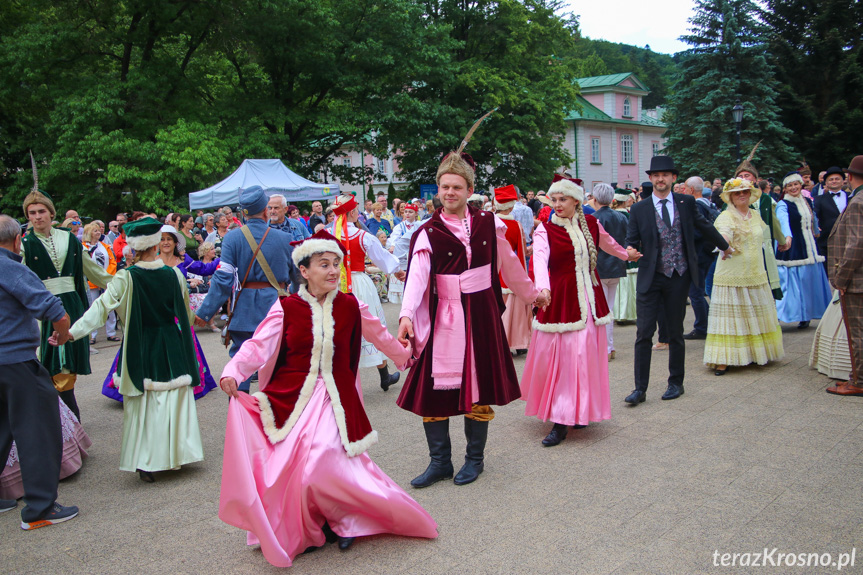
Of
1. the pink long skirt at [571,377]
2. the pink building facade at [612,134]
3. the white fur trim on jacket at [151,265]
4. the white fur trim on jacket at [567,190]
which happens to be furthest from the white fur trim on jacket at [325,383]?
the pink building facade at [612,134]

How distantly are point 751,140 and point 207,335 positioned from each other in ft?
82.0

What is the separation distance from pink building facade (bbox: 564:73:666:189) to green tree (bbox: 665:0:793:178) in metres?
16.8

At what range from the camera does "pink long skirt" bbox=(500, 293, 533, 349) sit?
8516 mm

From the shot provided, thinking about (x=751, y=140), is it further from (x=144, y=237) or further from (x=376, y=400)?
(x=144, y=237)

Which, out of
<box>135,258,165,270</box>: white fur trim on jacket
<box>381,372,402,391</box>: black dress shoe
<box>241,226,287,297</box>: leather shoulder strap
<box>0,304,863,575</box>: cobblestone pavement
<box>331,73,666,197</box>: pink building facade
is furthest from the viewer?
<box>331,73,666,197</box>: pink building facade

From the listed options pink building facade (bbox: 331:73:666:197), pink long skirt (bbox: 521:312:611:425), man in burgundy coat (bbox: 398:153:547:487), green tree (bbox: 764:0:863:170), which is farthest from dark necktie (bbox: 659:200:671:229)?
pink building facade (bbox: 331:73:666:197)

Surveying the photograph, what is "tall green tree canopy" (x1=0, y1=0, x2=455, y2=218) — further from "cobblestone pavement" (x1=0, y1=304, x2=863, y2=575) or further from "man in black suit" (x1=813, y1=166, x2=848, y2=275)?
"man in black suit" (x1=813, y1=166, x2=848, y2=275)

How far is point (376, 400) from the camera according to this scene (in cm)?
698

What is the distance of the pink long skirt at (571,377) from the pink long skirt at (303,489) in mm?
1951

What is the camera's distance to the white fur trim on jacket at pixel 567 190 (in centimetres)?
553

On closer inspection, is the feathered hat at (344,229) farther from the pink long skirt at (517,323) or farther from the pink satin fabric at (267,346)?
the pink satin fabric at (267,346)

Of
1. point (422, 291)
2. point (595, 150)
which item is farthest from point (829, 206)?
point (595, 150)

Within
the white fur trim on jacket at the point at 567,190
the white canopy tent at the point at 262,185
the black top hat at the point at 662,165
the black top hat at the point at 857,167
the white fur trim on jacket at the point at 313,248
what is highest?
the white canopy tent at the point at 262,185

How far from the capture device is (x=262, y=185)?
18.7 meters
